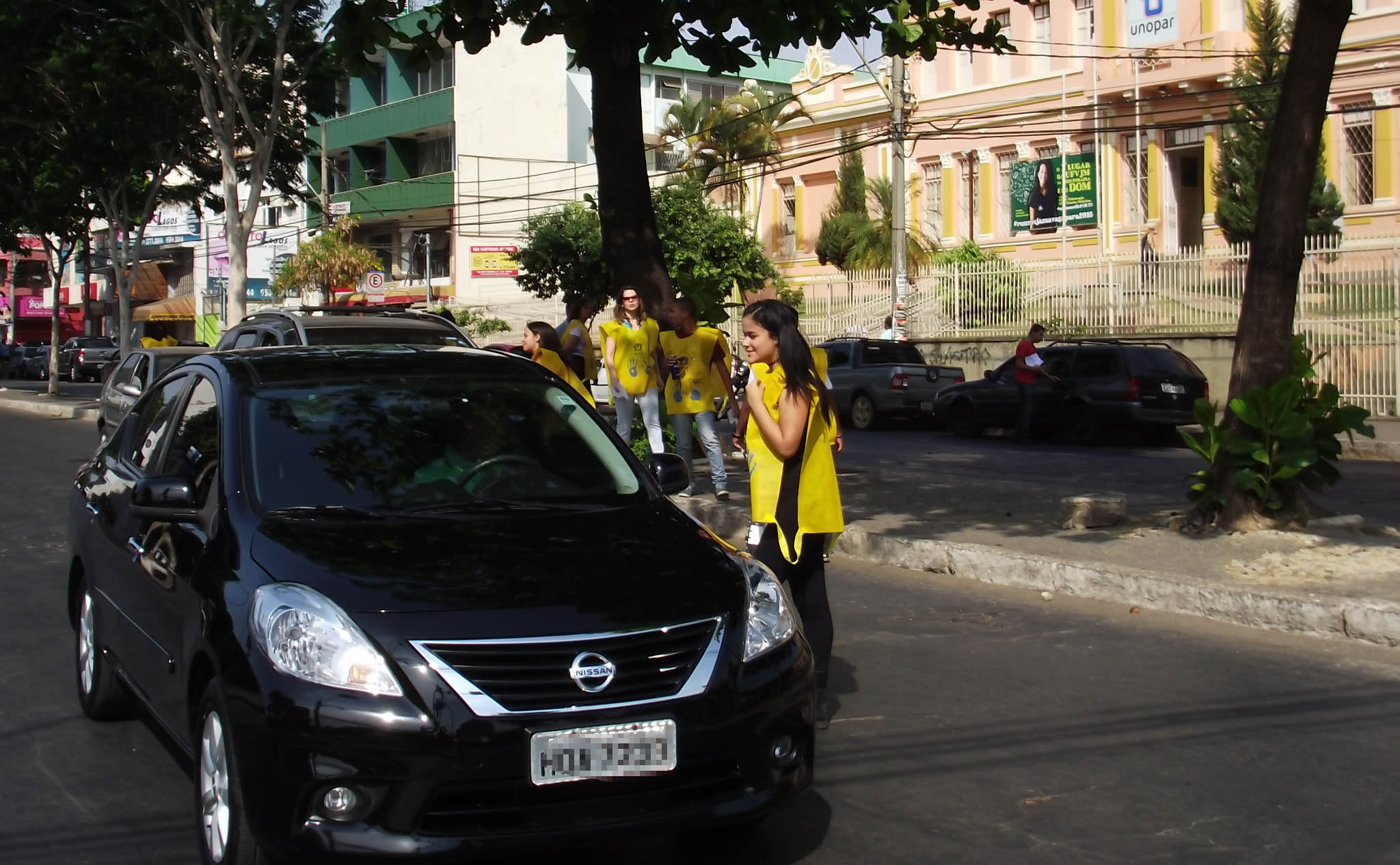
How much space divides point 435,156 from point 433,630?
51.4 meters

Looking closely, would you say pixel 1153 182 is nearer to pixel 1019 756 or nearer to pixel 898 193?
pixel 898 193

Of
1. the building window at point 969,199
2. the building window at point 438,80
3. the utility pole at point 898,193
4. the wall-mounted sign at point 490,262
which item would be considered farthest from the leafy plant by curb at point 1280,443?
the building window at point 438,80

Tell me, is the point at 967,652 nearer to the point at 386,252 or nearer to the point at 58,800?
the point at 58,800

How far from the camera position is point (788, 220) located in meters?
46.2

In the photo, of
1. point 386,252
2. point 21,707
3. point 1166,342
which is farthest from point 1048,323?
point 386,252

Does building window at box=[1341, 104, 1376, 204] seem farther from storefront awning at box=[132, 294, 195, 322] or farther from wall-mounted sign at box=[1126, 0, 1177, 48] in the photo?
storefront awning at box=[132, 294, 195, 322]

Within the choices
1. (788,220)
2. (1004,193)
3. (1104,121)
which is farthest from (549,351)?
(788,220)

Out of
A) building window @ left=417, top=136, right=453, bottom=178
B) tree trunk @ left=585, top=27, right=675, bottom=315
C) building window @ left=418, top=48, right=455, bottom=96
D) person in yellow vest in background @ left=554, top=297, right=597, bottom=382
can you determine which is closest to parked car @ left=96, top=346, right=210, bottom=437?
person in yellow vest in background @ left=554, top=297, right=597, bottom=382

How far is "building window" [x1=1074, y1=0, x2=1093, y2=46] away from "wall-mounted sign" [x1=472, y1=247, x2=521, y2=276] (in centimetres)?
2342

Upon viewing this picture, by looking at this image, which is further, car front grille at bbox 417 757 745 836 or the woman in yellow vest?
the woman in yellow vest

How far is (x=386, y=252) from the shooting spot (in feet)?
182

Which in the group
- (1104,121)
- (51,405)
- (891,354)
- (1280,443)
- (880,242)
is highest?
(1104,121)

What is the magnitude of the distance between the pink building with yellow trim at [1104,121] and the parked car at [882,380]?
227 inches

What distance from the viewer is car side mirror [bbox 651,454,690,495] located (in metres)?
5.40
